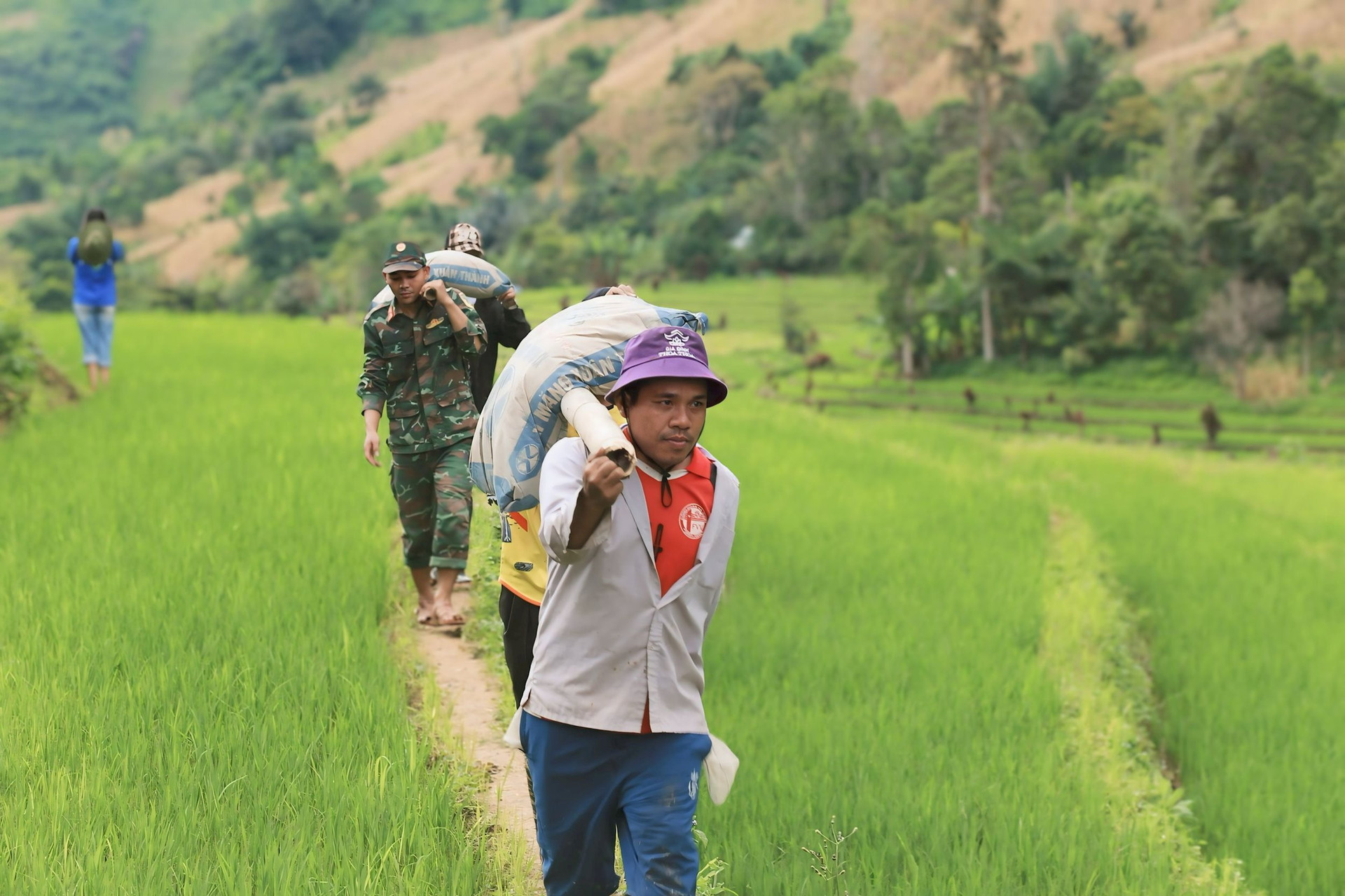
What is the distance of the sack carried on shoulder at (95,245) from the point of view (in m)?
8.43

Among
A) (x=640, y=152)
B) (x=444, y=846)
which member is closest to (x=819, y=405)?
(x=444, y=846)

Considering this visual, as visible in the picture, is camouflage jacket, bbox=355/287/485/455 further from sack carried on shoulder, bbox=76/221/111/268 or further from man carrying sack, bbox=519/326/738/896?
sack carried on shoulder, bbox=76/221/111/268

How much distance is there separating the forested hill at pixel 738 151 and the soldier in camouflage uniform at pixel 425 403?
31.0 metres

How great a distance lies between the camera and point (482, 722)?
3914 mm

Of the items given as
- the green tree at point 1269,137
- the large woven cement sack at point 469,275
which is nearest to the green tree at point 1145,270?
the green tree at point 1269,137

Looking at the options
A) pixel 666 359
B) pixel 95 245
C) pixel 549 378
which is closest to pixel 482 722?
pixel 549 378

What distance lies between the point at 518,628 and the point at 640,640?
0.74m

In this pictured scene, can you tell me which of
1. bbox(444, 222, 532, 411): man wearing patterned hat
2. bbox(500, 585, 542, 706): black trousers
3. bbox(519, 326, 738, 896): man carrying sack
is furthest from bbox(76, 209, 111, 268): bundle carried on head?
bbox(519, 326, 738, 896): man carrying sack

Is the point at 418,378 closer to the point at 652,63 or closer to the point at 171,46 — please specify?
the point at 652,63

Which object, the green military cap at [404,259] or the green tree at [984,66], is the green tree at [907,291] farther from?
the green military cap at [404,259]

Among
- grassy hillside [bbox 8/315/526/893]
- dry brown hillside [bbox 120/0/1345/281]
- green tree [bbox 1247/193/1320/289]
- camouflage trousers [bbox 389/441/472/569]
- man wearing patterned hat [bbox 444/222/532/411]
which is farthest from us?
dry brown hillside [bbox 120/0/1345/281]

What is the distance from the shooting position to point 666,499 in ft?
7.80

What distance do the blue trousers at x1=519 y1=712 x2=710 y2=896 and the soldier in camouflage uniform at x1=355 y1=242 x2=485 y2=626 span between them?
1875mm

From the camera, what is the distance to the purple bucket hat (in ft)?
7.41
